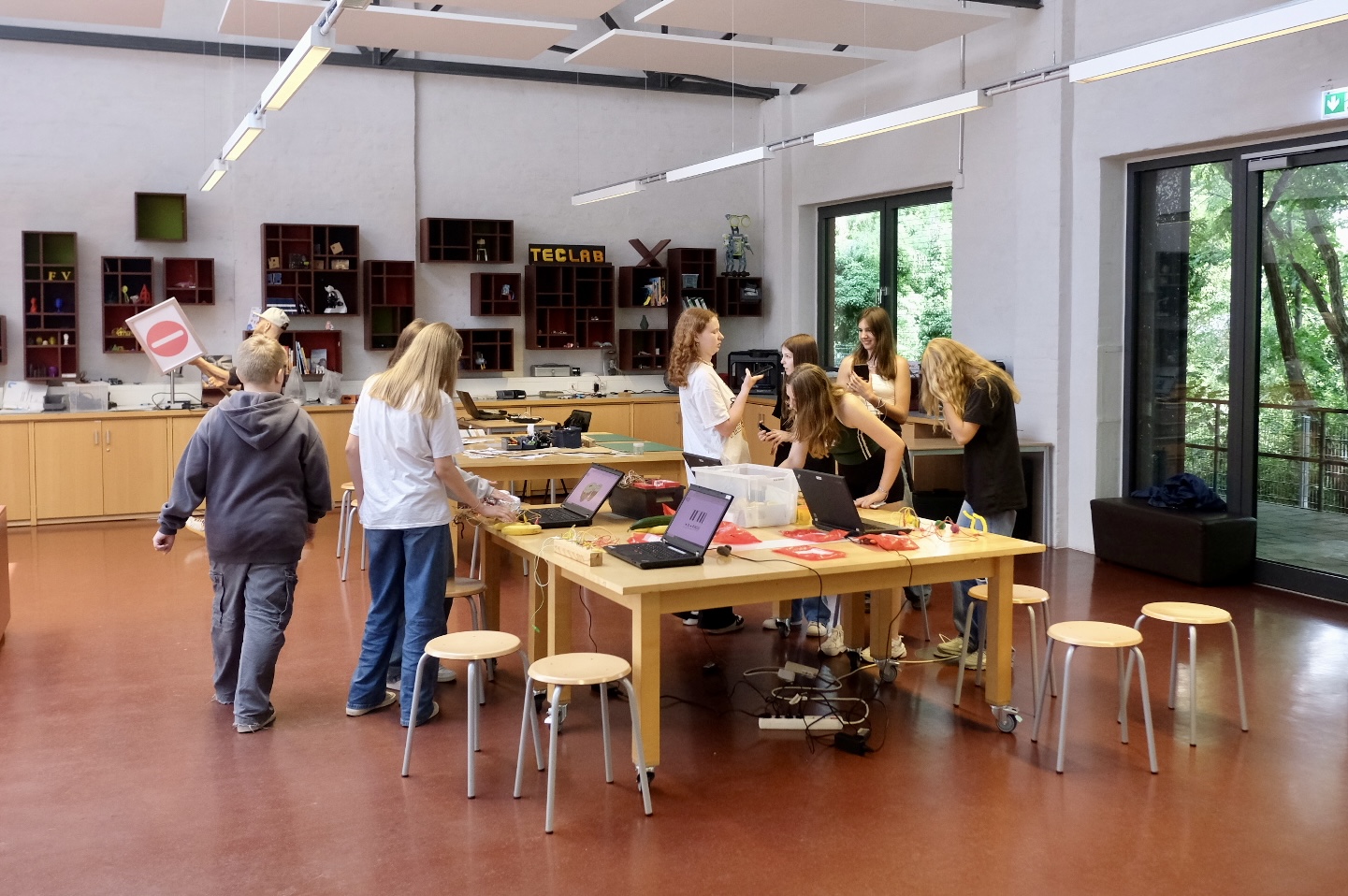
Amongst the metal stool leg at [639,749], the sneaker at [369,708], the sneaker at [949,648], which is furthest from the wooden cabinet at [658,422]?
the metal stool leg at [639,749]

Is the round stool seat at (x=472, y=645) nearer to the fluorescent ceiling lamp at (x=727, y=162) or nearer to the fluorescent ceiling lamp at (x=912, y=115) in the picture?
the fluorescent ceiling lamp at (x=912, y=115)

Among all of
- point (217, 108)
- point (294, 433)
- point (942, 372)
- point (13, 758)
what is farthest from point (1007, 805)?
point (217, 108)

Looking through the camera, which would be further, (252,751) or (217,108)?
(217,108)

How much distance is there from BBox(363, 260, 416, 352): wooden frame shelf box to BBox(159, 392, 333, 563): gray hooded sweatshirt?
639cm

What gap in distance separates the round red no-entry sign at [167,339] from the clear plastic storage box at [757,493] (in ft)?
16.8

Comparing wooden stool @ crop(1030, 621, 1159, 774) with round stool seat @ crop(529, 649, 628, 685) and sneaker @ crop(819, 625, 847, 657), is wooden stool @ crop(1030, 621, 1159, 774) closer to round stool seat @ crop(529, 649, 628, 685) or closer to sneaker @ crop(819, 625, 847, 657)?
sneaker @ crop(819, 625, 847, 657)

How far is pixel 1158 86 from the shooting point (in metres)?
7.65

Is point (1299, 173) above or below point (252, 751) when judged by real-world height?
above

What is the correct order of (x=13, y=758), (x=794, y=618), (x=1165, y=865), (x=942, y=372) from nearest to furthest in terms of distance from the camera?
1. (x=1165, y=865)
2. (x=13, y=758)
3. (x=942, y=372)
4. (x=794, y=618)

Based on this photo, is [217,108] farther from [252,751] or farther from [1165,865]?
[1165,865]

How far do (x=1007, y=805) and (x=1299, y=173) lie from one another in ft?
16.0

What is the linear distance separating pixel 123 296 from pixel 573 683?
311 inches

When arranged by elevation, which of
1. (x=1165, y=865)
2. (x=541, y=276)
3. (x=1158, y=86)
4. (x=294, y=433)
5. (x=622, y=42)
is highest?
(x=622, y=42)

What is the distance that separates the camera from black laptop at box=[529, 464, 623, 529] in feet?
16.9
